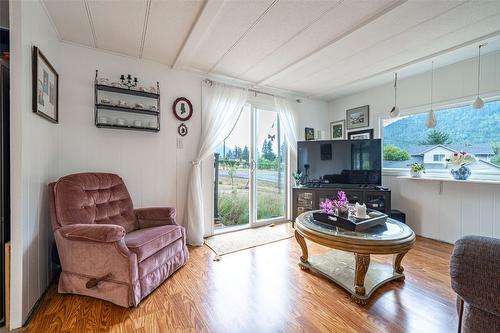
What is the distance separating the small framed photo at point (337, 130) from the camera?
4172mm

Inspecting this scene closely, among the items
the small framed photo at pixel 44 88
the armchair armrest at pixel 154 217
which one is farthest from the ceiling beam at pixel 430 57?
the small framed photo at pixel 44 88

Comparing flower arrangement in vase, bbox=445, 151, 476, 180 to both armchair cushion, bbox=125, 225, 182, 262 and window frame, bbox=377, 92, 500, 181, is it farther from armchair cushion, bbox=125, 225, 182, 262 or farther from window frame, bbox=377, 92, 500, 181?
armchair cushion, bbox=125, 225, 182, 262

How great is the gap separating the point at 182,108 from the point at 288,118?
188cm

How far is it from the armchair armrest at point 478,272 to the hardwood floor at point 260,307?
2.53 ft

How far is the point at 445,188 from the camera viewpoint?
114 inches

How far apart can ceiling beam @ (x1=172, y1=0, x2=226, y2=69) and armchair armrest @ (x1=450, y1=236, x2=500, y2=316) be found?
2.08 metres

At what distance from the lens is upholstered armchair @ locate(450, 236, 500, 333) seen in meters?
0.79

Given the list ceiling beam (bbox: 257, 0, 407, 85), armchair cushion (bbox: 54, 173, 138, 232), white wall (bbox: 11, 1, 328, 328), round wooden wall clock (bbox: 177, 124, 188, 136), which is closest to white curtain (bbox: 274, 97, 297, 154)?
ceiling beam (bbox: 257, 0, 407, 85)

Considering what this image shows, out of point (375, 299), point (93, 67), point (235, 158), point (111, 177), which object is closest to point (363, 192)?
point (375, 299)

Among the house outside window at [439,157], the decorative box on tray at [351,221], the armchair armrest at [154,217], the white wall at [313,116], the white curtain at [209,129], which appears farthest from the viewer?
the white wall at [313,116]

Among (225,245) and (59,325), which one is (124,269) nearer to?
(59,325)

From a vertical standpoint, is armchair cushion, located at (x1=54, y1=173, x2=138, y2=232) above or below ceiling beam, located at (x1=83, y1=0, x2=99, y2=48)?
below

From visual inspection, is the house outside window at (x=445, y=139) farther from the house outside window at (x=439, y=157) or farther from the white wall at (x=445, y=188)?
the white wall at (x=445, y=188)

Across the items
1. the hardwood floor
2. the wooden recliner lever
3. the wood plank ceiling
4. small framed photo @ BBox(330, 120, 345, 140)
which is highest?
the wood plank ceiling
